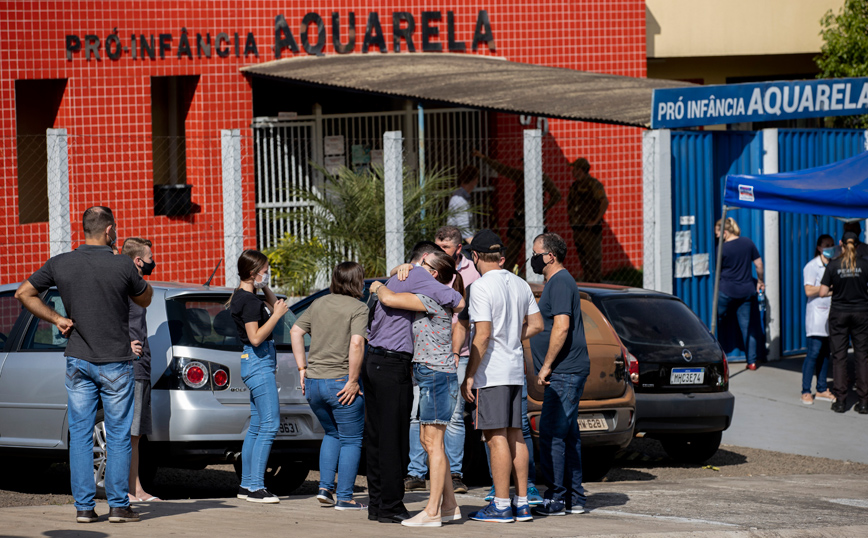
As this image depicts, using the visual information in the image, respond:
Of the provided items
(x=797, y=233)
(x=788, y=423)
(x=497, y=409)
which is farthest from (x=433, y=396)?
(x=797, y=233)

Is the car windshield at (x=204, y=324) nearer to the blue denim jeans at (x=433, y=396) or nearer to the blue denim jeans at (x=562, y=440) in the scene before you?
the blue denim jeans at (x=433, y=396)

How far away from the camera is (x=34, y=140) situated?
15805mm

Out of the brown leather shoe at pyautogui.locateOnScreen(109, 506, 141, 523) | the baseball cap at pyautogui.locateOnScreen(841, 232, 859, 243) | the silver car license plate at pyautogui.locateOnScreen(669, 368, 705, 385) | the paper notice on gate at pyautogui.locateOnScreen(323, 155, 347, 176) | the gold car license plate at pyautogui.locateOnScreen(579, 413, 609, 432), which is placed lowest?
the brown leather shoe at pyautogui.locateOnScreen(109, 506, 141, 523)

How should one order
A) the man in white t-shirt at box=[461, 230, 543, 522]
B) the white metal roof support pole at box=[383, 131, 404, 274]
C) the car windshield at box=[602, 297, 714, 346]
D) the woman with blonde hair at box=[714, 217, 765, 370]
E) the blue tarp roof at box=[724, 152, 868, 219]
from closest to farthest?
1. the man in white t-shirt at box=[461, 230, 543, 522]
2. the car windshield at box=[602, 297, 714, 346]
3. the blue tarp roof at box=[724, 152, 868, 219]
4. the white metal roof support pole at box=[383, 131, 404, 274]
5. the woman with blonde hair at box=[714, 217, 765, 370]

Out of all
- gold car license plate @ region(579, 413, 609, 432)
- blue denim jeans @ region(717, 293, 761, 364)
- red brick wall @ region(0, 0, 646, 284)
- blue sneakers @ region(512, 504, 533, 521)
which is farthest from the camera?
red brick wall @ region(0, 0, 646, 284)

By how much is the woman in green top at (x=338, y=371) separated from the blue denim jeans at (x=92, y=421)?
1.13 metres

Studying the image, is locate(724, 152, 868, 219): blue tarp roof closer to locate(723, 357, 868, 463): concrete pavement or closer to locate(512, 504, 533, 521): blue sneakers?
locate(723, 357, 868, 463): concrete pavement

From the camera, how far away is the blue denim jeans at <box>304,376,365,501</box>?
6.89 meters

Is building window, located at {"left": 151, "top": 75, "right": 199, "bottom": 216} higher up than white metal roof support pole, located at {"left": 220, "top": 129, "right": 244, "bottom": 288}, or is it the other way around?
building window, located at {"left": 151, "top": 75, "right": 199, "bottom": 216}

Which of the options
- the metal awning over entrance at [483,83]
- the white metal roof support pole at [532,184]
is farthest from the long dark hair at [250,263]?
the white metal roof support pole at [532,184]

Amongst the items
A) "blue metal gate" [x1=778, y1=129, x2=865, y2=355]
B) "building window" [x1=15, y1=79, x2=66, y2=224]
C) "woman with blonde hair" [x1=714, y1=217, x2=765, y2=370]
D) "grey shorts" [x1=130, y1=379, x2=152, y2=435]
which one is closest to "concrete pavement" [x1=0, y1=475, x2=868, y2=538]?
"grey shorts" [x1=130, y1=379, x2=152, y2=435]

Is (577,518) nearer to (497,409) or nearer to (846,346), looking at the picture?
(497,409)

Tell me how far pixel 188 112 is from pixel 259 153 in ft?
4.03

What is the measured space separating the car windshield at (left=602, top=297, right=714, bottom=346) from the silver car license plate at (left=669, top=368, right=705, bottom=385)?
0.74 ft
